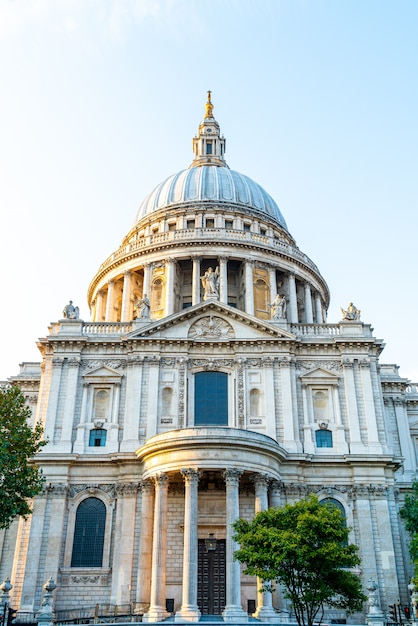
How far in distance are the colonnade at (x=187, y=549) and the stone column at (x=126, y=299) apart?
68.6ft

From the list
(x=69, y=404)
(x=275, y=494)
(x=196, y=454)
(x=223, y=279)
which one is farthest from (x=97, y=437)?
(x=223, y=279)

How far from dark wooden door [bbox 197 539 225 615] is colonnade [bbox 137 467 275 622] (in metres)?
2.50

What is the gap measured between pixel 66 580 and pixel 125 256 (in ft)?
97.4

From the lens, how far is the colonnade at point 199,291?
2077 inches

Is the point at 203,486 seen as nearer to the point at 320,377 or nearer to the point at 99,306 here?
the point at 320,377

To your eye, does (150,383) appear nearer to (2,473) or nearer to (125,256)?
(2,473)

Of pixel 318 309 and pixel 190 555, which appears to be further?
pixel 318 309

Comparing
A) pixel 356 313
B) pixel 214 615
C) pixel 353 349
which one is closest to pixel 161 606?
pixel 214 615

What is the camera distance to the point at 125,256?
57.2 meters

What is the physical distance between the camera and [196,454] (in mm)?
33375

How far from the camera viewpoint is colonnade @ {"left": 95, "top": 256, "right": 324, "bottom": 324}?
173 feet

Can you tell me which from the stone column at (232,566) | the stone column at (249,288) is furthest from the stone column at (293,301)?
the stone column at (232,566)

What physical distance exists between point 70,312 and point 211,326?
9524 mm

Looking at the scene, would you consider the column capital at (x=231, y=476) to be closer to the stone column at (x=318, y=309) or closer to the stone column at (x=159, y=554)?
the stone column at (x=159, y=554)
